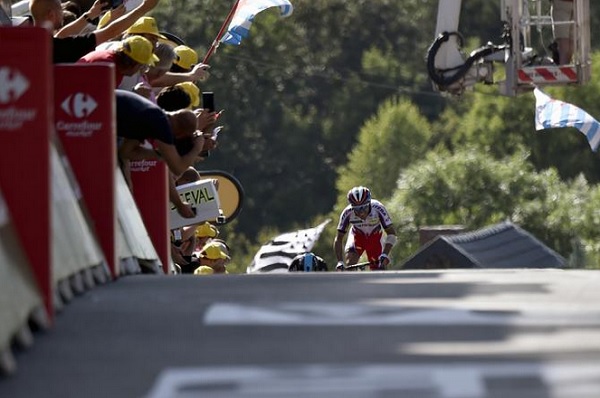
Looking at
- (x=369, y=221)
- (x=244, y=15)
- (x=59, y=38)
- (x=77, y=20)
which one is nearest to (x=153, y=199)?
(x=77, y=20)

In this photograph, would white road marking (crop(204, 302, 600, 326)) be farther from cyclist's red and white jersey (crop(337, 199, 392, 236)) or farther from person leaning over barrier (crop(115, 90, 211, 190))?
cyclist's red and white jersey (crop(337, 199, 392, 236))

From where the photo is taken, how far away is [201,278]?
419 inches

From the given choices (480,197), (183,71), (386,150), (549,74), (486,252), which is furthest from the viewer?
(386,150)

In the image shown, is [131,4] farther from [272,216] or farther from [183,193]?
[272,216]

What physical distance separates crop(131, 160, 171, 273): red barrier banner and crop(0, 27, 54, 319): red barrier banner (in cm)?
519

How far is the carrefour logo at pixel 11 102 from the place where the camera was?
857cm

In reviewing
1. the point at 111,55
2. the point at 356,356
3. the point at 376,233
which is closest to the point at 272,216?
the point at 376,233

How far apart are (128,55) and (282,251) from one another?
10.2 metres

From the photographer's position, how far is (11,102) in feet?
28.2

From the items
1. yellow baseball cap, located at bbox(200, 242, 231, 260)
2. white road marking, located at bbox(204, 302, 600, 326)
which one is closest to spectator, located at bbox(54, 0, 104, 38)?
yellow baseball cap, located at bbox(200, 242, 231, 260)

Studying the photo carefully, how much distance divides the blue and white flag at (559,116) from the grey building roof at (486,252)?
7.67 feet

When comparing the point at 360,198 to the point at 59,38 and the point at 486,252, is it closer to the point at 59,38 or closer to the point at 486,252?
the point at 486,252

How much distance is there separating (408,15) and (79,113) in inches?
2918

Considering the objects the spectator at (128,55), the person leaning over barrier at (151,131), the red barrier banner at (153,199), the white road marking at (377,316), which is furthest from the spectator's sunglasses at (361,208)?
the white road marking at (377,316)
